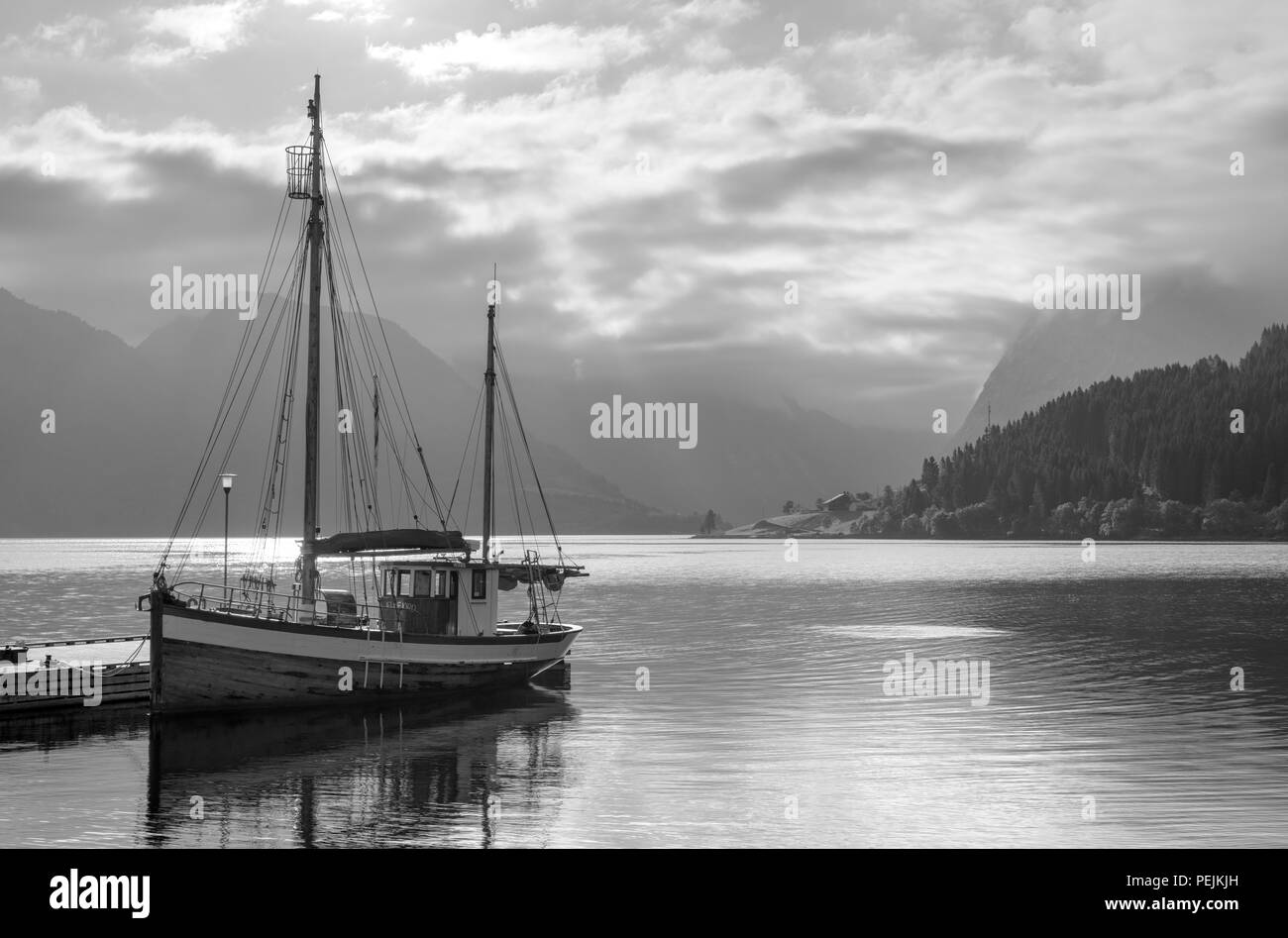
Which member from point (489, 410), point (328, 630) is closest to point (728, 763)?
point (328, 630)

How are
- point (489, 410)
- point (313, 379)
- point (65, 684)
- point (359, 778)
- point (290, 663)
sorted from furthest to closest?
point (489, 410), point (313, 379), point (65, 684), point (290, 663), point (359, 778)

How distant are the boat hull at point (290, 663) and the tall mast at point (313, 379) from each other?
3.07 metres

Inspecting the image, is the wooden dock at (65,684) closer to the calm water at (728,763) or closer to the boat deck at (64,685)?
the boat deck at (64,685)

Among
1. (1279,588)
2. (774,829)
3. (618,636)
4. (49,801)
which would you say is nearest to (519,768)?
(774,829)

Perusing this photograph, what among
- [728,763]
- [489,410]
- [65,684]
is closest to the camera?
[728,763]

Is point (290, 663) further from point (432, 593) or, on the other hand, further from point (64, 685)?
point (64, 685)

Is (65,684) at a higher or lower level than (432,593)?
lower

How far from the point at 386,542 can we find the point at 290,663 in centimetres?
761

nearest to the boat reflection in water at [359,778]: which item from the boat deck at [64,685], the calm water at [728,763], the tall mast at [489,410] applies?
the calm water at [728,763]

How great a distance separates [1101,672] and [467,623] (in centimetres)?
3441

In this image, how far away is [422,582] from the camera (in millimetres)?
52781

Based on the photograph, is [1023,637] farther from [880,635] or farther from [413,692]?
[413,692]

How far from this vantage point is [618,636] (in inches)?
3533
